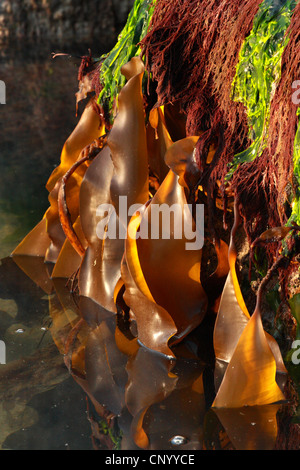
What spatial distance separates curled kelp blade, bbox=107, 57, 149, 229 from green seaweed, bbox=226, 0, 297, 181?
10.2 inches

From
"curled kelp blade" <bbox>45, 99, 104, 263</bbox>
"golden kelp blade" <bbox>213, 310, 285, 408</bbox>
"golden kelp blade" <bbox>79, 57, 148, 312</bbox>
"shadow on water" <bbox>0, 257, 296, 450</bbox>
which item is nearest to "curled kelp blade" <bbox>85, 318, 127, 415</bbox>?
"shadow on water" <bbox>0, 257, 296, 450</bbox>

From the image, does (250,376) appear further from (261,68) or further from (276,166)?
(261,68)

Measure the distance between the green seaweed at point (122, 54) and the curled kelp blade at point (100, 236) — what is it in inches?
7.1

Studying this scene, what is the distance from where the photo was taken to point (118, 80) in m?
1.64

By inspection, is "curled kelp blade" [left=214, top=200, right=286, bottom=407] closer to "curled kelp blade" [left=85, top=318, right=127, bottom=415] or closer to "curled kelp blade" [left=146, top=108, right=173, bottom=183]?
"curled kelp blade" [left=85, top=318, right=127, bottom=415]

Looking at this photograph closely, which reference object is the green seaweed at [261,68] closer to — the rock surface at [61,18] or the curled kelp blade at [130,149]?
the curled kelp blade at [130,149]

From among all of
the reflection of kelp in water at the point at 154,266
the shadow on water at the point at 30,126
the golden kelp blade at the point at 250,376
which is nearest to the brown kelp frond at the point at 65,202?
the reflection of kelp in water at the point at 154,266

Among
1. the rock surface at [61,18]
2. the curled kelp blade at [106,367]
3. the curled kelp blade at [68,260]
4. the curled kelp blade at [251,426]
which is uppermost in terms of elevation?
the rock surface at [61,18]

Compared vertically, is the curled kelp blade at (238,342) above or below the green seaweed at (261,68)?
below

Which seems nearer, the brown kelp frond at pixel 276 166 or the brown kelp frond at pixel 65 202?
the brown kelp frond at pixel 276 166

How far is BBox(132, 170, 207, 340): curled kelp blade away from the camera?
1.37m

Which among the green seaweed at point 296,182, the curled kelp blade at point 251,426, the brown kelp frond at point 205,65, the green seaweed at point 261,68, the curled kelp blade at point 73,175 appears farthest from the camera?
the curled kelp blade at point 73,175

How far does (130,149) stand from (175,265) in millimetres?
316

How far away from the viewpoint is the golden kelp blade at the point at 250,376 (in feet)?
3.65
